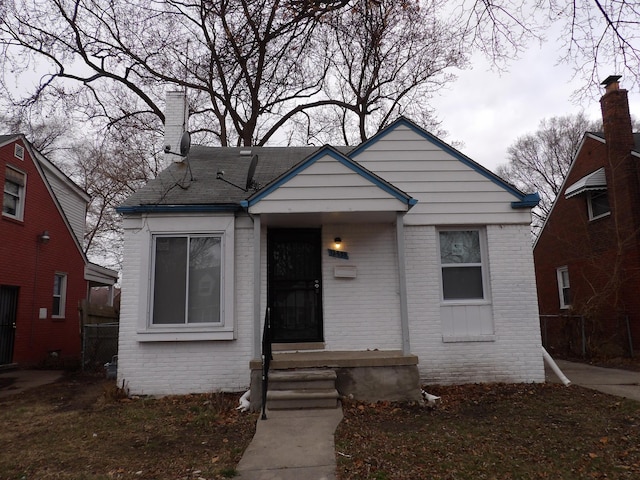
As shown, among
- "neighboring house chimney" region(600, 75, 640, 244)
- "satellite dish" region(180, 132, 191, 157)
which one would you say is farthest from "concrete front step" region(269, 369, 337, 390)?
"neighboring house chimney" region(600, 75, 640, 244)

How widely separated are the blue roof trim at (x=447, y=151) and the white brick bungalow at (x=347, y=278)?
22mm

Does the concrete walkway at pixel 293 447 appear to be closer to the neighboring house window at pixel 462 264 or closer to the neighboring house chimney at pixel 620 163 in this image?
the neighboring house window at pixel 462 264

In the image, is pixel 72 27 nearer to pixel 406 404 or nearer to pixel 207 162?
pixel 207 162

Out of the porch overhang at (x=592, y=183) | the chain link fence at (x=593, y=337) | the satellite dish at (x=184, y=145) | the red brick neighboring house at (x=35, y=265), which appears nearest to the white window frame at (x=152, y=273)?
the satellite dish at (x=184, y=145)

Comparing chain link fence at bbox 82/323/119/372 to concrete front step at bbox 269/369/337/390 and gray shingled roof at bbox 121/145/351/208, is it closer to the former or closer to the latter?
gray shingled roof at bbox 121/145/351/208

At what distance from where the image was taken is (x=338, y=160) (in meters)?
7.08

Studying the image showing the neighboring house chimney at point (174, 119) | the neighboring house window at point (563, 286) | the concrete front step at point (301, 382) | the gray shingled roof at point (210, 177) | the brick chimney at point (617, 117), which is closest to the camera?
the concrete front step at point (301, 382)

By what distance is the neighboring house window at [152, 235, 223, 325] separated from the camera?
25.1ft

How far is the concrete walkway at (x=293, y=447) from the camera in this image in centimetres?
414

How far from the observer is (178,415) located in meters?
6.30

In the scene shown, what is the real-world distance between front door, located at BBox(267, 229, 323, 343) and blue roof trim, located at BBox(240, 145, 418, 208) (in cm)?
124

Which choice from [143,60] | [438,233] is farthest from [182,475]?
[143,60]

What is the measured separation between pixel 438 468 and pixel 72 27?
17.8m

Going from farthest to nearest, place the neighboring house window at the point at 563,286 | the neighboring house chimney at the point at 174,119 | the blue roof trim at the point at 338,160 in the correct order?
1. the neighboring house window at the point at 563,286
2. the neighboring house chimney at the point at 174,119
3. the blue roof trim at the point at 338,160
